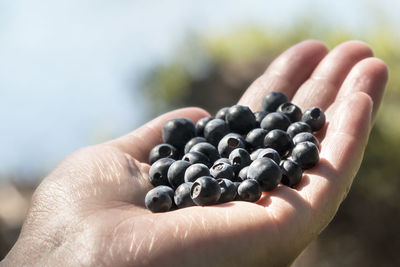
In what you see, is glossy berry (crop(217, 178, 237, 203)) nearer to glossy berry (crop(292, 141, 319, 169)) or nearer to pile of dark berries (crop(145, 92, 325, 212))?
pile of dark berries (crop(145, 92, 325, 212))

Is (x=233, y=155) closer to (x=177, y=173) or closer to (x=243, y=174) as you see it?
(x=243, y=174)

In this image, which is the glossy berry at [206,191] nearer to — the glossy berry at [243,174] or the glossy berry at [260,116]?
the glossy berry at [243,174]

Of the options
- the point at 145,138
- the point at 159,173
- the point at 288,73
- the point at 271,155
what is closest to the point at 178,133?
the point at 145,138

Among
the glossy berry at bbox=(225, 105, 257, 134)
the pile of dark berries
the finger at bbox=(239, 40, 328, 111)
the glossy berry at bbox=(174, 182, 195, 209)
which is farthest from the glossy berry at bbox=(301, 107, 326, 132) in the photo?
the glossy berry at bbox=(174, 182, 195, 209)

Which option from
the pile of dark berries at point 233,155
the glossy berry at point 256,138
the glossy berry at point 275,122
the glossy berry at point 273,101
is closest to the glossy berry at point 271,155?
the pile of dark berries at point 233,155

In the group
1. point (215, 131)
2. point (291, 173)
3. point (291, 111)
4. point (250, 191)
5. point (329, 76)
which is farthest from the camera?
point (329, 76)

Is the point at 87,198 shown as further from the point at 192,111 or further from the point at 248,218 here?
the point at 192,111

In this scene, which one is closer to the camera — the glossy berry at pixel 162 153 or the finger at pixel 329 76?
the glossy berry at pixel 162 153
